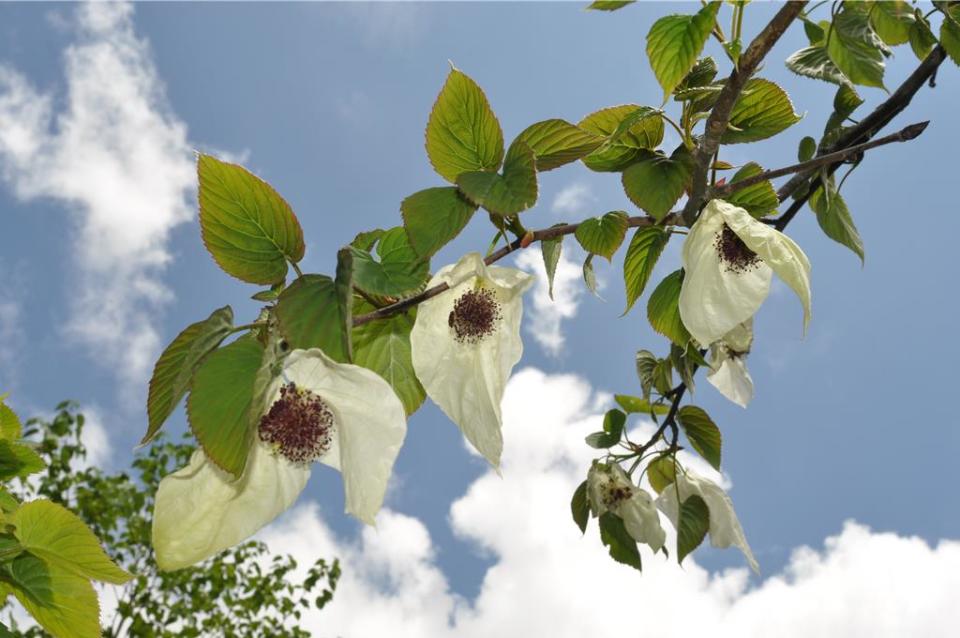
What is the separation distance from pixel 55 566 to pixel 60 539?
0.18ft

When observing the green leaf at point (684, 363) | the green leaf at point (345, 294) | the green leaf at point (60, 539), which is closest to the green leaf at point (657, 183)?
the green leaf at point (345, 294)

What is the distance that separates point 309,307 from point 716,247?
411mm

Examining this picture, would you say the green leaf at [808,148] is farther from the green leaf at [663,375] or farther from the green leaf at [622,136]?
the green leaf at [663,375]

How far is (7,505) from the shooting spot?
3.51ft

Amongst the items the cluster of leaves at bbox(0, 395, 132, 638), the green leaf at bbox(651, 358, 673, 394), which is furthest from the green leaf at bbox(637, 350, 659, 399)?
the cluster of leaves at bbox(0, 395, 132, 638)

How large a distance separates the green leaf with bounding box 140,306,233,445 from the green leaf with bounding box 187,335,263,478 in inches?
0.5

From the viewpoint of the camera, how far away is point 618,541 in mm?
1474

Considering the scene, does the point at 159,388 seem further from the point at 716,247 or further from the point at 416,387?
the point at 716,247

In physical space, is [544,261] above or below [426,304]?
above

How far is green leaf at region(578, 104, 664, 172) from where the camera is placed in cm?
87

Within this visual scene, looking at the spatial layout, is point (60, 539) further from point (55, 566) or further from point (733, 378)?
point (733, 378)

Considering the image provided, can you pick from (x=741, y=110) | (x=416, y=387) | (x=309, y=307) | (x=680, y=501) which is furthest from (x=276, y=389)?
(x=680, y=501)

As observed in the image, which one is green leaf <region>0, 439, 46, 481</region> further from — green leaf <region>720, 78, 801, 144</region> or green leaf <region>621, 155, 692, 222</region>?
green leaf <region>720, 78, 801, 144</region>

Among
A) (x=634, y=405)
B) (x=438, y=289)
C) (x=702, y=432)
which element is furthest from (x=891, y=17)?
(x=634, y=405)
